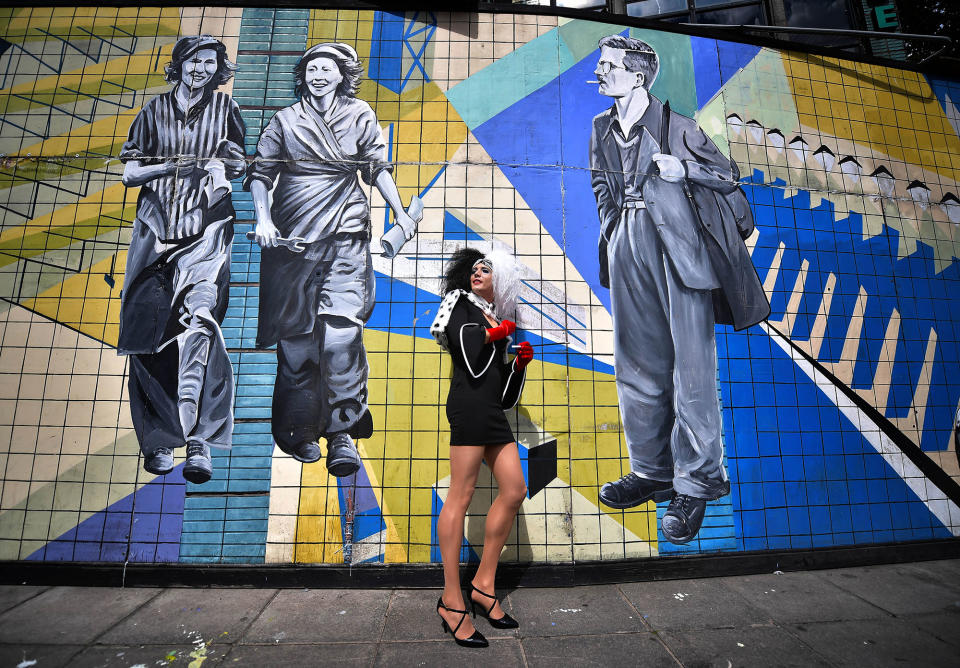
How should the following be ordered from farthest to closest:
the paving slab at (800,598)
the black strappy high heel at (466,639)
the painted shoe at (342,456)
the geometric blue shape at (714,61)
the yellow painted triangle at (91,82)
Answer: the geometric blue shape at (714,61) → the yellow painted triangle at (91,82) → the painted shoe at (342,456) → the paving slab at (800,598) → the black strappy high heel at (466,639)

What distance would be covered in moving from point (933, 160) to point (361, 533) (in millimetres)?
6061

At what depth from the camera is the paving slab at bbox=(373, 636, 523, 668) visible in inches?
78.1

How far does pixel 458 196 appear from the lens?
3307 mm

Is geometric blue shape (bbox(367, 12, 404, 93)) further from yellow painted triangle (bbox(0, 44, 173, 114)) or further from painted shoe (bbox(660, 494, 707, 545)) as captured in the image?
painted shoe (bbox(660, 494, 707, 545))

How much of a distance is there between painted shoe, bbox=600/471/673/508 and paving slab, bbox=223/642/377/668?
176 cm

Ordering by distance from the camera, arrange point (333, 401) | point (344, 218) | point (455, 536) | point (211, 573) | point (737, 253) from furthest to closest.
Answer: point (737, 253) < point (344, 218) < point (333, 401) < point (211, 573) < point (455, 536)

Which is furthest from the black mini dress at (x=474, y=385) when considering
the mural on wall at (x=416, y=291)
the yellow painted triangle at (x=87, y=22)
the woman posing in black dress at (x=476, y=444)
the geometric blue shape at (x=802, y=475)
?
the yellow painted triangle at (x=87, y=22)

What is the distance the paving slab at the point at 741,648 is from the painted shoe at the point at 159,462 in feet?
10.7

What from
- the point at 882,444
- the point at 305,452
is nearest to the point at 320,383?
the point at 305,452

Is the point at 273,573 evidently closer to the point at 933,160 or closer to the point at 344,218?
the point at 344,218

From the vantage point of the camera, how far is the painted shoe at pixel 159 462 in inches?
116

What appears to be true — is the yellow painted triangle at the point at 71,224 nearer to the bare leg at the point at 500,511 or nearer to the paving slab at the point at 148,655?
the paving slab at the point at 148,655

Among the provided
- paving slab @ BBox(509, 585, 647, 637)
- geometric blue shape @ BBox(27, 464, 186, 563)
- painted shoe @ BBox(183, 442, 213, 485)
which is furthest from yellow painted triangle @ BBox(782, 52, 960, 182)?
geometric blue shape @ BBox(27, 464, 186, 563)

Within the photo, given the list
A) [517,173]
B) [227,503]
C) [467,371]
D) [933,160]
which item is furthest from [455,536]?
[933,160]
